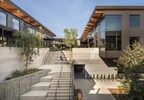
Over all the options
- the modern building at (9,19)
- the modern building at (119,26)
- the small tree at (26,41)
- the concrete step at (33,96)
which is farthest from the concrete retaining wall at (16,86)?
the modern building at (119,26)

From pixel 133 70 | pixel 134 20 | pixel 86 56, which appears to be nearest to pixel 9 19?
pixel 86 56

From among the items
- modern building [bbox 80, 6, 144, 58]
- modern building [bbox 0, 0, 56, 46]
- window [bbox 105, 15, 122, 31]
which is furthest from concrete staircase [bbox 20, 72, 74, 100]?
window [bbox 105, 15, 122, 31]

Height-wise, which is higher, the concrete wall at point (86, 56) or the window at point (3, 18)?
the window at point (3, 18)

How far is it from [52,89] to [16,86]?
3.59 metres

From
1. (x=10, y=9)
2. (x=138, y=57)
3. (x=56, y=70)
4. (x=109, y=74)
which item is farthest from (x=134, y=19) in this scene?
(x=10, y=9)

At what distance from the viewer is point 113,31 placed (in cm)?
2772

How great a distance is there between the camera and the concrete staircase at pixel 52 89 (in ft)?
48.4

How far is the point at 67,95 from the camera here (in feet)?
51.3

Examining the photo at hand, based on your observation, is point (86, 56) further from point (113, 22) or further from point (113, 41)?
point (113, 22)

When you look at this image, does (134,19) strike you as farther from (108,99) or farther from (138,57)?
(108,99)

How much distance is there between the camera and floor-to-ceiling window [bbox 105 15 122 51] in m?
27.5

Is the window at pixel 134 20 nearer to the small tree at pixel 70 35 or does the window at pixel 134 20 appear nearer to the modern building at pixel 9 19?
the modern building at pixel 9 19

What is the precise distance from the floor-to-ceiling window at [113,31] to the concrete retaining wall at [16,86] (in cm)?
1316

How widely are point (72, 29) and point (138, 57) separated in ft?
94.9
